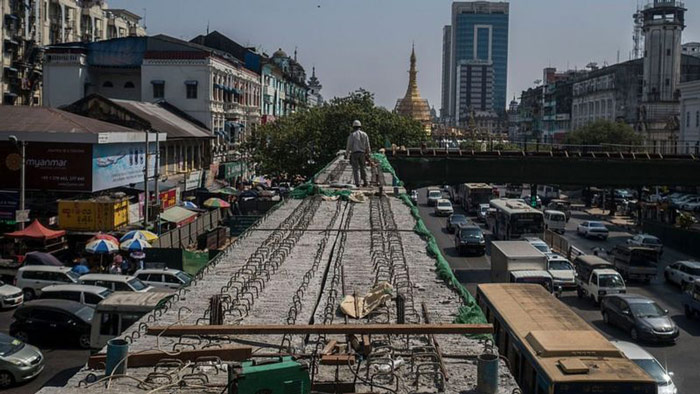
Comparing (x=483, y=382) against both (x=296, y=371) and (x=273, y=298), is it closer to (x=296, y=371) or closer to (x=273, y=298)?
(x=296, y=371)

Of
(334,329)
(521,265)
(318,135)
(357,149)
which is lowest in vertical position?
(521,265)

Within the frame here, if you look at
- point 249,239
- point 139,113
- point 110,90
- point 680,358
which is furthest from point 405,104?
point 249,239

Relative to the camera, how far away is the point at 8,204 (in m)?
27.8

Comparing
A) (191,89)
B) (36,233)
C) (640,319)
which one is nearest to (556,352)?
(640,319)

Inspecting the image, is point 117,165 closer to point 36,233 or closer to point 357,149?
point 36,233

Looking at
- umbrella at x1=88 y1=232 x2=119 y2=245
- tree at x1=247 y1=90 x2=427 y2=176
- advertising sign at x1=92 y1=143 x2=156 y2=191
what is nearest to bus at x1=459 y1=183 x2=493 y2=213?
tree at x1=247 y1=90 x2=427 y2=176

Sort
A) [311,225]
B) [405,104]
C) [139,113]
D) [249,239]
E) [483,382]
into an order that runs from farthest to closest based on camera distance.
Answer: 1. [405,104]
2. [139,113]
3. [311,225]
4. [249,239]
5. [483,382]

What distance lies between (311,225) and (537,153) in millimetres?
24124

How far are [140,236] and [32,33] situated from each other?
3082 centimetres

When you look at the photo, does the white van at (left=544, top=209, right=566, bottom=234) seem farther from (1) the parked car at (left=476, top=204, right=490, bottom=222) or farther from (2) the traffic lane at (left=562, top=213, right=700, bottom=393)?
(2) the traffic lane at (left=562, top=213, right=700, bottom=393)

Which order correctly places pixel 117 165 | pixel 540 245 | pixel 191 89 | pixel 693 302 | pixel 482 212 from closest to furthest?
pixel 693 302
pixel 117 165
pixel 540 245
pixel 191 89
pixel 482 212

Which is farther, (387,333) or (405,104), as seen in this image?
(405,104)

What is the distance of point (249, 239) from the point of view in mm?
11000

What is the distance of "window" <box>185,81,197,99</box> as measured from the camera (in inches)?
1816
